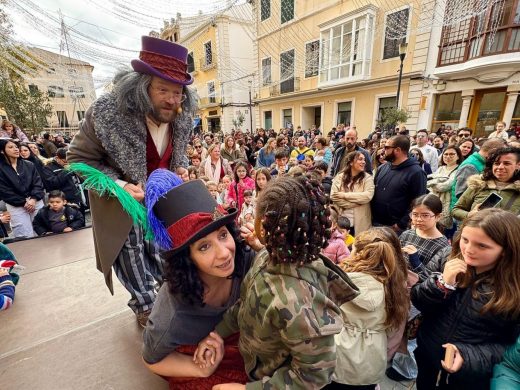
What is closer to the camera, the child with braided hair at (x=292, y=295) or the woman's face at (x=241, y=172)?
the child with braided hair at (x=292, y=295)

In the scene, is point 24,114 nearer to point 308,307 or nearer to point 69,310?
point 69,310

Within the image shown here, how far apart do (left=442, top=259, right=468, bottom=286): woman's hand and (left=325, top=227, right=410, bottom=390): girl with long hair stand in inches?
9.4

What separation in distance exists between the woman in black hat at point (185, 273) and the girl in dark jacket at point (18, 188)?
3.76 metres

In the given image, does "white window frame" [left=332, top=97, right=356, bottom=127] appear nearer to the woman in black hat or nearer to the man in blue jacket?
the man in blue jacket

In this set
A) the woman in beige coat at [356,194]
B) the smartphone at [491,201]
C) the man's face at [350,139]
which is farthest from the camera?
the man's face at [350,139]

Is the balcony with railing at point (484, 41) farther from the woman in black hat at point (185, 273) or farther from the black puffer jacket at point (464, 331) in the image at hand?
the woman in black hat at point (185, 273)

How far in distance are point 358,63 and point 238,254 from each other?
45.8ft

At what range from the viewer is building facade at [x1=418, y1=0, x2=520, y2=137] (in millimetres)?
8672

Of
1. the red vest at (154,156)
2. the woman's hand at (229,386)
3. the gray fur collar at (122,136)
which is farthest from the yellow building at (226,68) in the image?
the woman's hand at (229,386)

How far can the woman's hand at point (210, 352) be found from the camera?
3.35 feet

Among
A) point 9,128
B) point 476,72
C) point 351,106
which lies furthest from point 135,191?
point 351,106

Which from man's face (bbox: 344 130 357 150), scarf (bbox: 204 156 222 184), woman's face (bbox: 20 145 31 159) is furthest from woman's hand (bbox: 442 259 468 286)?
woman's face (bbox: 20 145 31 159)

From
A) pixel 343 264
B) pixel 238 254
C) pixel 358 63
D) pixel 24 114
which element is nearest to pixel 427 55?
pixel 358 63

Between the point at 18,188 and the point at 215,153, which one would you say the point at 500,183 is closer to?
the point at 215,153
